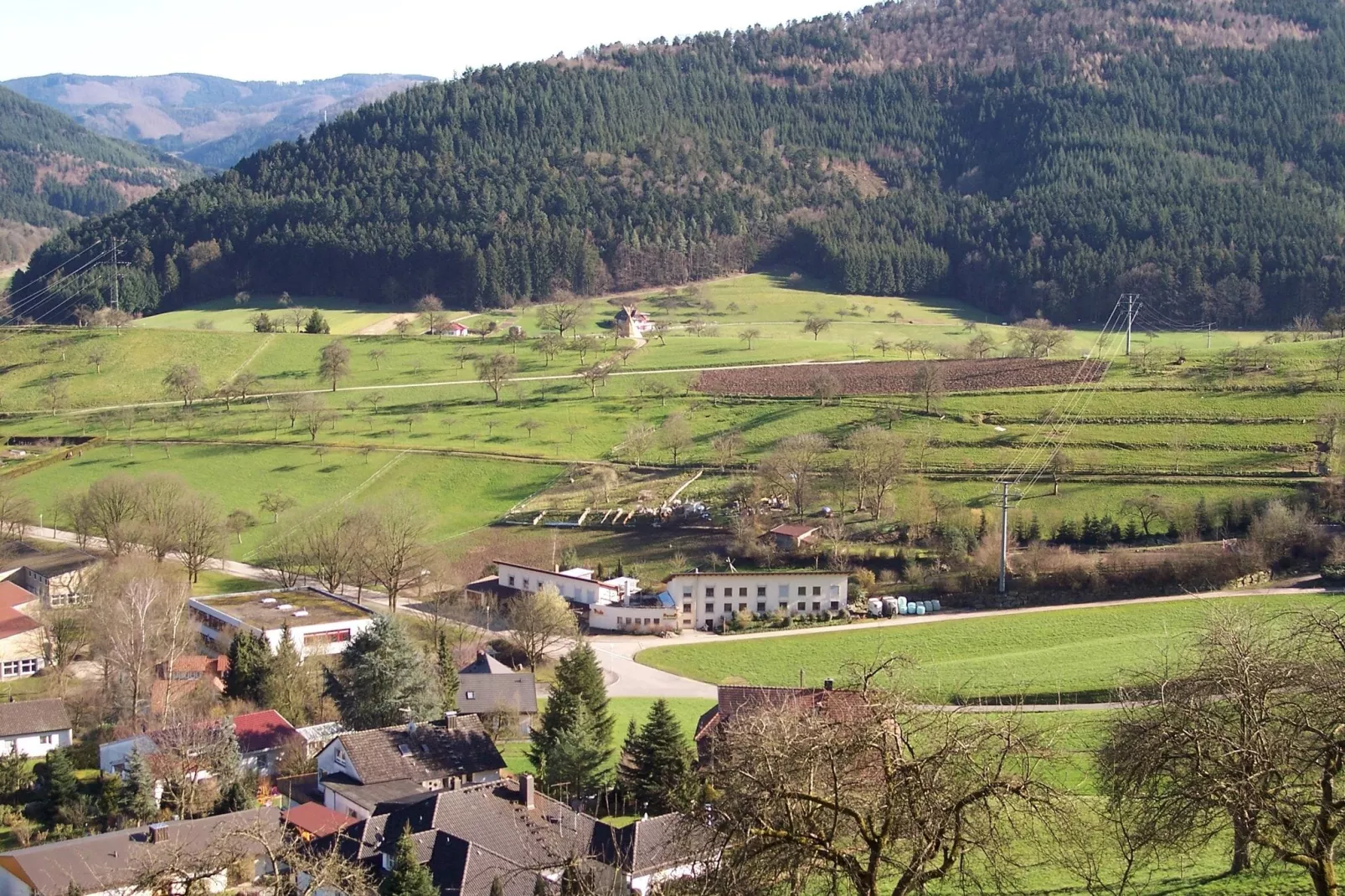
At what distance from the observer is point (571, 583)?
50469mm

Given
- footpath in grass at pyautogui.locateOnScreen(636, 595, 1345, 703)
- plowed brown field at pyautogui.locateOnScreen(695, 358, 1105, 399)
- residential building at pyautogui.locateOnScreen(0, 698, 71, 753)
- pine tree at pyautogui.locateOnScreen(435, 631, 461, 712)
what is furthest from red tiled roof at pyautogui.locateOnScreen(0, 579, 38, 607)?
plowed brown field at pyautogui.locateOnScreen(695, 358, 1105, 399)

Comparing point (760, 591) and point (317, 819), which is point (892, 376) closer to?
point (760, 591)

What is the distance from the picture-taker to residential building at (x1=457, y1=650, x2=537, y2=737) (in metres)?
36.5

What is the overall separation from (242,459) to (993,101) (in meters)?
120

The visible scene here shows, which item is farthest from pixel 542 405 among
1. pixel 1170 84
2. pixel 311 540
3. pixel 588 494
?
pixel 1170 84

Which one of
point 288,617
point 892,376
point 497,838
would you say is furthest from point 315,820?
point 892,376

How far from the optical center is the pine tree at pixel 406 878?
21109 millimetres

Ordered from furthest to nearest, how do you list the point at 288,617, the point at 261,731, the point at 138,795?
the point at 288,617 < the point at 261,731 < the point at 138,795

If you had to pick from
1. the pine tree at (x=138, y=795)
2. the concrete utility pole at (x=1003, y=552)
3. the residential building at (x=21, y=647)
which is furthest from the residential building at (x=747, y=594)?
the pine tree at (x=138, y=795)

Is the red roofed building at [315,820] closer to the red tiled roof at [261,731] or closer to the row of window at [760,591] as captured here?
the red tiled roof at [261,731]

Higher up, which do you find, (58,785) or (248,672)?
(248,672)

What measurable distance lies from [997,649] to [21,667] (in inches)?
1168

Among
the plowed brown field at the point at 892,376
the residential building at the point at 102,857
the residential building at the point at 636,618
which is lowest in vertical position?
the residential building at the point at 636,618

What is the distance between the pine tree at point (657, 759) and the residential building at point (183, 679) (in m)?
12.8
